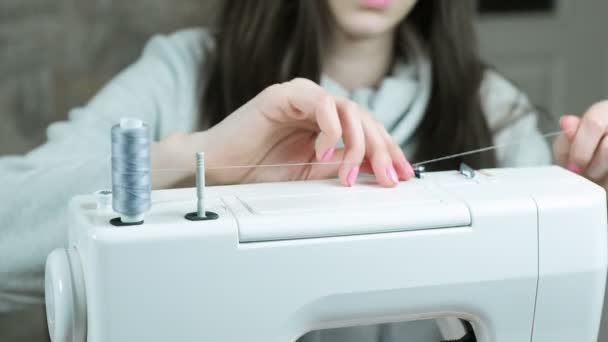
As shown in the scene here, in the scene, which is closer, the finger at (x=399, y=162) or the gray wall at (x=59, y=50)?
the finger at (x=399, y=162)

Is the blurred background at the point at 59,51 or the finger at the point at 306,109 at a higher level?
the finger at the point at 306,109

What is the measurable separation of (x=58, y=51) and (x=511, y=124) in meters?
0.90

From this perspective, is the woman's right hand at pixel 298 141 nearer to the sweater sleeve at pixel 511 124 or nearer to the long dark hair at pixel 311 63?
the long dark hair at pixel 311 63

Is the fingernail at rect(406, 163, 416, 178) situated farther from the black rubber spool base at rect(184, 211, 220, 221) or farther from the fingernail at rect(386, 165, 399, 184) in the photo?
the black rubber spool base at rect(184, 211, 220, 221)

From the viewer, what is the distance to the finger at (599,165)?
826mm

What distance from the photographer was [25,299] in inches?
37.3

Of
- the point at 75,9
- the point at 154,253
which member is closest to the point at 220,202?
the point at 154,253

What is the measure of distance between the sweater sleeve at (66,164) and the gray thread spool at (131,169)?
0.33m

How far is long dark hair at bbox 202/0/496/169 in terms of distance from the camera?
1227mm

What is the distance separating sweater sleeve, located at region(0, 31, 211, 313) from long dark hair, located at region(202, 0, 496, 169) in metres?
0.06

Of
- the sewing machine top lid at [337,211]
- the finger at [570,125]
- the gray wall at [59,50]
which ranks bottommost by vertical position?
the gray wall at [59,50]

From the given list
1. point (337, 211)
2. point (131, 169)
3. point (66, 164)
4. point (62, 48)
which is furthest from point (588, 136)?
point (62, 48)

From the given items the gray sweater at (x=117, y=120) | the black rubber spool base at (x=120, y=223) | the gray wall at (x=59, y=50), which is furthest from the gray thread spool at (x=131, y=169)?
the gray wall at (x=59, y=50)

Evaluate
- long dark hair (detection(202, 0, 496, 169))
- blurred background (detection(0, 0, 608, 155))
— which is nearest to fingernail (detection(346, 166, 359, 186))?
long dark hair (detection(202, 0, 496, 169))
